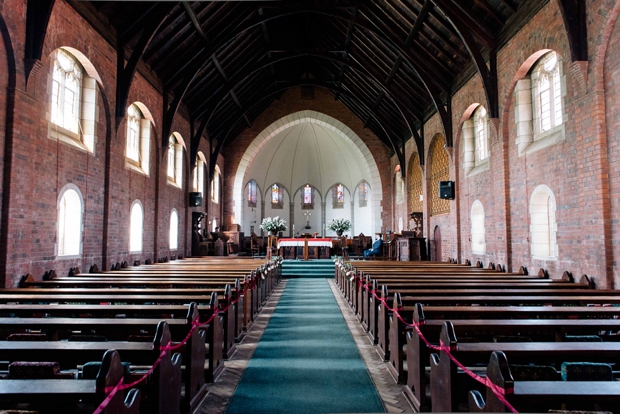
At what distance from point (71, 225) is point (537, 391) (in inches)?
352

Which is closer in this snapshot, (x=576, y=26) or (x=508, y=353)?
(x=508, y=353)

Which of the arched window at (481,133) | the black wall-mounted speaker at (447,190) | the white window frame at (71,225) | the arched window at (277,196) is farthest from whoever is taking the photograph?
the arched window at (277,196)

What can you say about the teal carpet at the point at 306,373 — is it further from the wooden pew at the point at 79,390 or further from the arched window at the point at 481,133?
the arched window at the point at 481,133

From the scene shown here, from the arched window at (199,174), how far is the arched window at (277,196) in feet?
26.8

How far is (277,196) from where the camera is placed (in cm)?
2659

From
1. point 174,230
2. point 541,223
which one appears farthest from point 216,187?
point 541,223

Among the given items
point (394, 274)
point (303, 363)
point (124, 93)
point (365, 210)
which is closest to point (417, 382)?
point (303, 363)

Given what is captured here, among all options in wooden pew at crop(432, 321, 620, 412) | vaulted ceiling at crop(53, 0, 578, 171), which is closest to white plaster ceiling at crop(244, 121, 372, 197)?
vaulted ceiling at crop(53, 0, 578, 171)

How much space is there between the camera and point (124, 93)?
32.8 feet

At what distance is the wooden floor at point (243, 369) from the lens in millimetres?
3715

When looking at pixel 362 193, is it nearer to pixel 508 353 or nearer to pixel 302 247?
pixel 302 247

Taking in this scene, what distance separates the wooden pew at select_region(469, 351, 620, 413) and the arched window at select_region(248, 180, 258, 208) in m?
23.6

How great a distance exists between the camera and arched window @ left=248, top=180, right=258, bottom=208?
82.8ft

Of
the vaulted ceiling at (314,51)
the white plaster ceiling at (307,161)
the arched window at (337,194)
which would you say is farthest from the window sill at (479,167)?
the arched window at (337,194)
